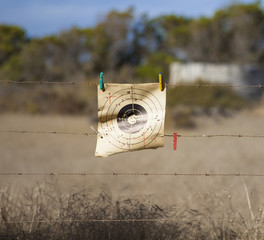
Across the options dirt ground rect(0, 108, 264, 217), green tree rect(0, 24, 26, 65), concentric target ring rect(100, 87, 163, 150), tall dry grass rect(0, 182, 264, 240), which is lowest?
tall dry grass rect(0, 182, 264, 240)

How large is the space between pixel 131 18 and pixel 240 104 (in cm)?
1941

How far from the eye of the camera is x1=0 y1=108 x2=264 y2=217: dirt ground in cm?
805

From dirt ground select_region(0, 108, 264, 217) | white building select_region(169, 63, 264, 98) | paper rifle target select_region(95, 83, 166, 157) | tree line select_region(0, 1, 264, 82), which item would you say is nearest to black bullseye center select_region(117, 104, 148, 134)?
paper rifle target select_region(95, 83, 166, 157)

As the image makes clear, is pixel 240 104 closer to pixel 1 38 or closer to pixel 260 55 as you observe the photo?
pixel 260 55

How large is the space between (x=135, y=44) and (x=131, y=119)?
123ft

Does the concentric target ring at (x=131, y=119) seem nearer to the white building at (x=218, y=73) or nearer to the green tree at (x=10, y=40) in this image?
the white building at (x=218, y=73)

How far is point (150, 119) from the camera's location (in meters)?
4.37

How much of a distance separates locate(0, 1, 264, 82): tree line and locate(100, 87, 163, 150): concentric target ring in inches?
1198

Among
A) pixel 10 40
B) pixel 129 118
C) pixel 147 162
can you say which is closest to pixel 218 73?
pixel 10 40

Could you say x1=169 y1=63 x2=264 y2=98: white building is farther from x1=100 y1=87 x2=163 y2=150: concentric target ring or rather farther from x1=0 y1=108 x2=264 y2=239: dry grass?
x1=100 y1=87 x2=163 y2=150: concentric target ring

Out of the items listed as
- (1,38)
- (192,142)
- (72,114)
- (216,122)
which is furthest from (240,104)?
(1,38)

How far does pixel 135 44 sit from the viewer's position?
41406mm

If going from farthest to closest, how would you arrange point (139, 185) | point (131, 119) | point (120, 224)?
point (139, 185) < point (120, 224) < point (131, 119)

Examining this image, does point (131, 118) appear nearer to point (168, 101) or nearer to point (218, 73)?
point (168, 101)
